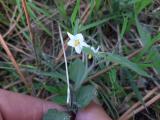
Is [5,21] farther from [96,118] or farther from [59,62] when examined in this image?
[96,118]

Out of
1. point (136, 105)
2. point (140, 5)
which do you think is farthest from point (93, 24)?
point (136, 105)

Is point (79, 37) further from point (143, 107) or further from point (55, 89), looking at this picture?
point (143, 107)

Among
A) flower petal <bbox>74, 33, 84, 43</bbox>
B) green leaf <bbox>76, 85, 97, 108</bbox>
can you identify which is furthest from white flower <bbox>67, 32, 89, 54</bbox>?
green leaf <bbox>76, 85, 97, 108</bbox>

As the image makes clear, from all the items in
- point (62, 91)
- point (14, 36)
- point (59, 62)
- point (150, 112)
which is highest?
point (14, 36)

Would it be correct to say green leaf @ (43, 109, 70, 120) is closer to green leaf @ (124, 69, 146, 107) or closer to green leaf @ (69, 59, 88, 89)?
green leaf @ (69, 59, 88, 89)

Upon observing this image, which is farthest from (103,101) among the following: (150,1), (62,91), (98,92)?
(150,1)

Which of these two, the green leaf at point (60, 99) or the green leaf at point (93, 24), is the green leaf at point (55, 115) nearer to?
the green leaf at point (60, 99)

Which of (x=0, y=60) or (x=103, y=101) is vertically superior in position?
(x=0, y=60)
